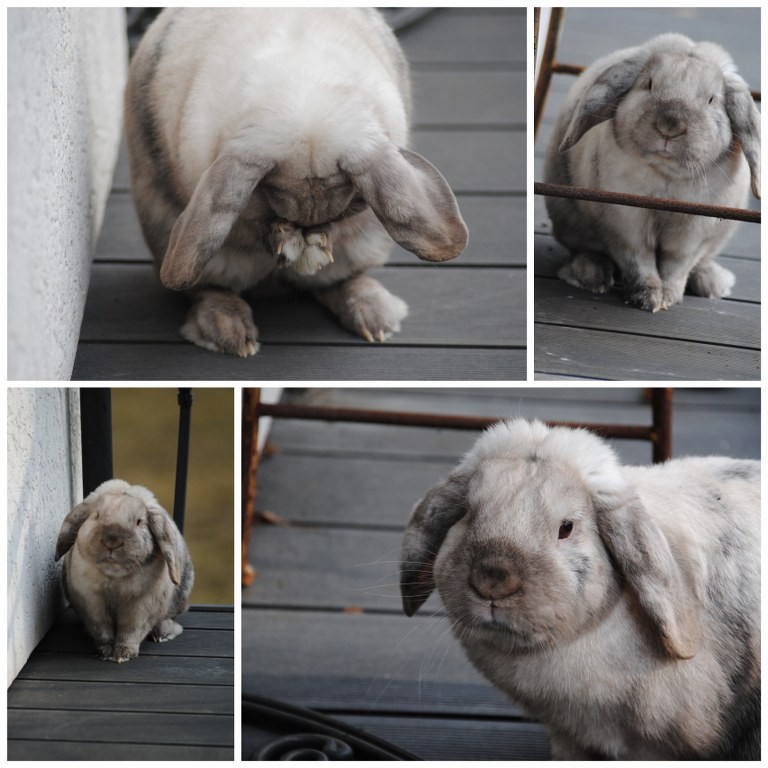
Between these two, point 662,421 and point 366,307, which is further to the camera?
point 662,421

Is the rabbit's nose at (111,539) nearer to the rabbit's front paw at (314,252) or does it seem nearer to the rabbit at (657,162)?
the rabbit's front paw at (314,252)

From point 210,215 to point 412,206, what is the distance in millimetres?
339

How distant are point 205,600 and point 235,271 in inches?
26.9

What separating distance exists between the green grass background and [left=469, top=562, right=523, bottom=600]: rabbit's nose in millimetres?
621

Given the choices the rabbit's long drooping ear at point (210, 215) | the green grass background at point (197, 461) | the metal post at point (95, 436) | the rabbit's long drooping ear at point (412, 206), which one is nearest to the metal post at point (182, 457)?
the green grass background at point (197, 461)

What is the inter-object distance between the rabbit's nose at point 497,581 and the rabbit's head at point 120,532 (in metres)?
0.70

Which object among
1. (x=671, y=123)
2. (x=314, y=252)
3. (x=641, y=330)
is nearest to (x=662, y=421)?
(x=641, y=330)

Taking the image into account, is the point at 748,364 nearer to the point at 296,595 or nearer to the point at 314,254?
the point at 314,254

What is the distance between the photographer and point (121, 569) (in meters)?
1.98

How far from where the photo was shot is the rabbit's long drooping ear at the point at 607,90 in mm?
1992

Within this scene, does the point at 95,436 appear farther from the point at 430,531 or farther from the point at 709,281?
the point at 709,281

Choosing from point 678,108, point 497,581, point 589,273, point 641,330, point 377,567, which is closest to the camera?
point 497,581

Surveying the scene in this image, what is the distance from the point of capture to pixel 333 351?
212cm

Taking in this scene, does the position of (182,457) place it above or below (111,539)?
above
